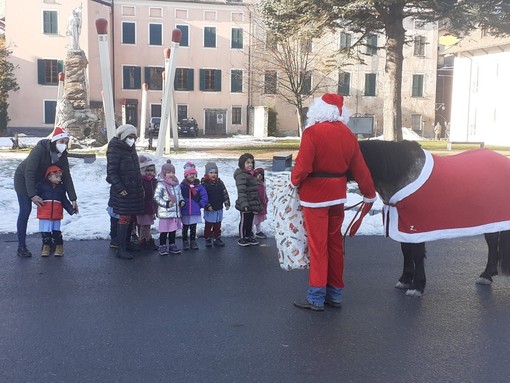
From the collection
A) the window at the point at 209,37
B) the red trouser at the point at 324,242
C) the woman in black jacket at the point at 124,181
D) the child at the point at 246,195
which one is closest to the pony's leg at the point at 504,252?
the red trouser at the point at 324,242

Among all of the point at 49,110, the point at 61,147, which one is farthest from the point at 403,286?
the point at 49,110

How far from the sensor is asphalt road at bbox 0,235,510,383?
4145 mm

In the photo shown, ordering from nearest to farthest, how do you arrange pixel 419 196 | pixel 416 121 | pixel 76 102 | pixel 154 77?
pixel 419 196 → pixel 76 102 → pixel 154 77 → pixel 416 121

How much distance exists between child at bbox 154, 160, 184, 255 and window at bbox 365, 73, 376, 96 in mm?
43643

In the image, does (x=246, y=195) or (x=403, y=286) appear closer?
(x=403, y=286)

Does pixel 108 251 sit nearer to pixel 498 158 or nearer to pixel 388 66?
pixel 498 158

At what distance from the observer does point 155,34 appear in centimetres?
4694

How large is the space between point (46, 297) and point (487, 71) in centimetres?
3672

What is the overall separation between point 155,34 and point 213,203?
41.1 m

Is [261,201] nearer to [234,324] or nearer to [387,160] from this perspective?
[387,160]

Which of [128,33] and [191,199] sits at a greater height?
[128,33]

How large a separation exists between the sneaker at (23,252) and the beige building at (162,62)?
3791 cm

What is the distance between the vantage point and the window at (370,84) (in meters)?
49.5

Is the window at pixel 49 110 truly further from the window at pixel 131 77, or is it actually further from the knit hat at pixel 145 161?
the knit hat at pixel 145 161
